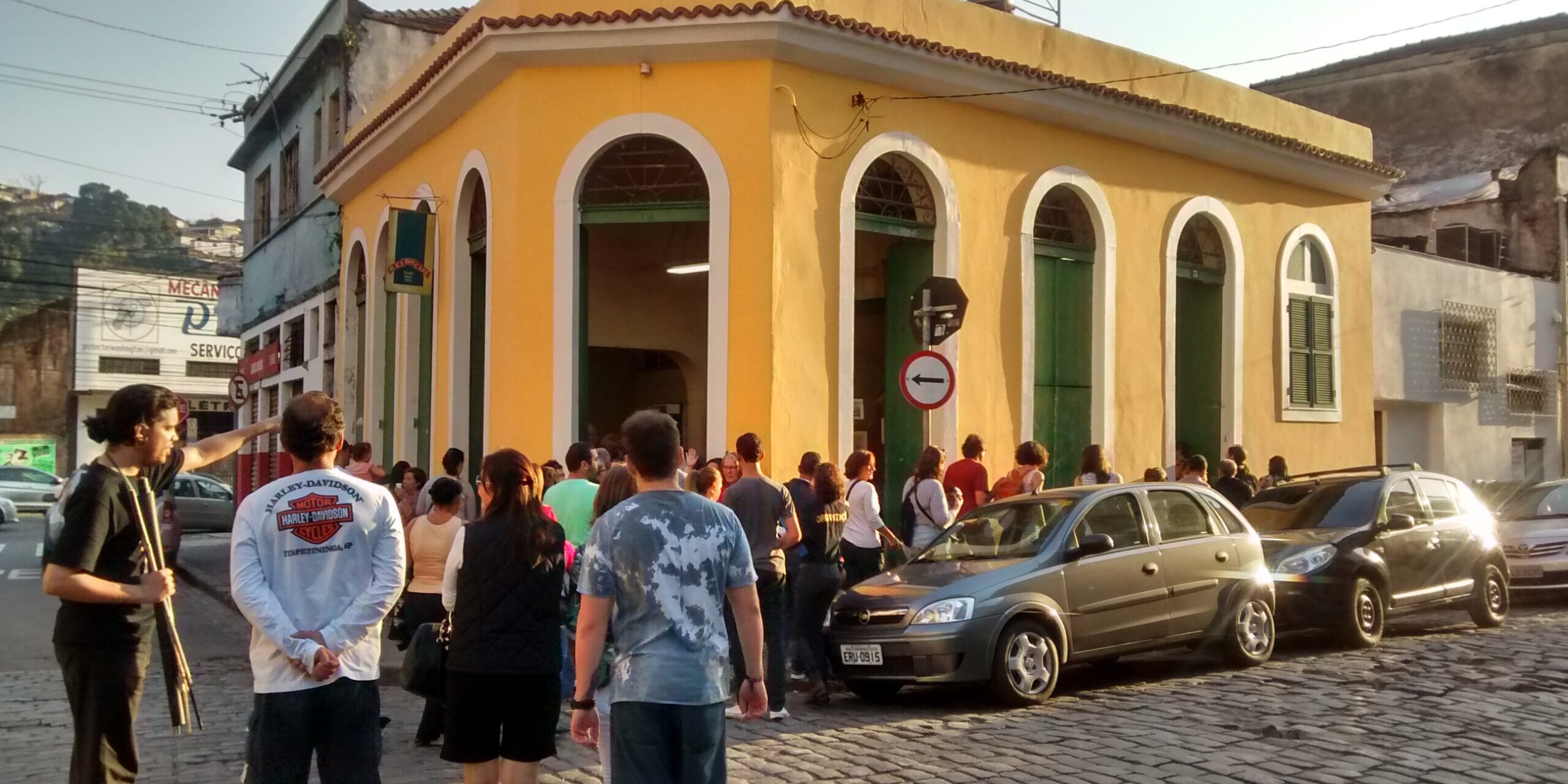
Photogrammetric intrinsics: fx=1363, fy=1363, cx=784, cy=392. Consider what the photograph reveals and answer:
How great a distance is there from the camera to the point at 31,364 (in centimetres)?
5278

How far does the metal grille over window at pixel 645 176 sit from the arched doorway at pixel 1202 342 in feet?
24.0

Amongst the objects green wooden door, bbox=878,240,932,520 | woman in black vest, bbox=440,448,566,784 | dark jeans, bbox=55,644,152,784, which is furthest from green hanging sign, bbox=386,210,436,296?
dark jeans, bbox=55,644,152,784

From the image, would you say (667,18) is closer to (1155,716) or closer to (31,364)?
(1155,716)

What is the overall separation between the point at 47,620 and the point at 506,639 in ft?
36.9

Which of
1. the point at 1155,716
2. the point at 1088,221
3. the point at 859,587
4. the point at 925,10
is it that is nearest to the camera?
the point at 1155,716

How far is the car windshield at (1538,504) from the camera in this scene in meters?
15.2

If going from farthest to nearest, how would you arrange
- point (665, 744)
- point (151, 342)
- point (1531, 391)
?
1. point (151, 342)
2. point (1531, 391)
3. point (665, 744)

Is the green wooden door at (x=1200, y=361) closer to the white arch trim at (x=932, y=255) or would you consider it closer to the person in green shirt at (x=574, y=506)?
the white arch trim at (x=932, y=255)

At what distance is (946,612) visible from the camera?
8750 millimetres

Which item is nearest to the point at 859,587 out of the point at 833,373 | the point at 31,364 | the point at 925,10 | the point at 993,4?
the point at 833,373

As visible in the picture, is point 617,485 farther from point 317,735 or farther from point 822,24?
point 822,24

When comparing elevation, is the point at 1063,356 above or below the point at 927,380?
above

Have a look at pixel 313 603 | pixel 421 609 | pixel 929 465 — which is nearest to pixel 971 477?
pixel 929 465

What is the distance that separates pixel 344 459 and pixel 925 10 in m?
7.88
